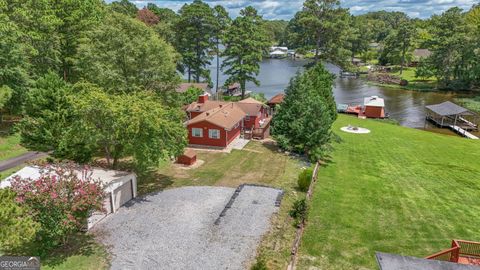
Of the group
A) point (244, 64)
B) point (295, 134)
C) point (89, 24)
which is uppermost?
point (89, 24)

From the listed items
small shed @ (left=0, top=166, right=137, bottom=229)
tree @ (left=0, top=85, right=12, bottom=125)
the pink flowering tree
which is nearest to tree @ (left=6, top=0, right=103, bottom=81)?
tree @ (left=0, top=85, right=12, bottom=125)

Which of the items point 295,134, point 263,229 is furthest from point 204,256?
point 295,134

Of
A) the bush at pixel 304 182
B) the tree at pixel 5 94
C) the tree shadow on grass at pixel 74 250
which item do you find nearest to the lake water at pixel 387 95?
the bush at pixel 304 182

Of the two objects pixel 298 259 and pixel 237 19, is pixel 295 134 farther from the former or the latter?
pixel 237 19

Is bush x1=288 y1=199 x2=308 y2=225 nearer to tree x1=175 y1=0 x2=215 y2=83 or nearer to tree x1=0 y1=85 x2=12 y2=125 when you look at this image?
tree x1=0 y1=85 x2=12 y2=125

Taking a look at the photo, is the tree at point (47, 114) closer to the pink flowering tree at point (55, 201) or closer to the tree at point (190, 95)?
the pink flowering tree at point (55, 201)

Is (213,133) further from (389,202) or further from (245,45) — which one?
(245,45)
